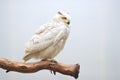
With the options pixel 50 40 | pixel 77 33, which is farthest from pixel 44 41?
pixel 77 33

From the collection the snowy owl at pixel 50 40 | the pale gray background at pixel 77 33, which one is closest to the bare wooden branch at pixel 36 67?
the snowy owl at pixel 50 40

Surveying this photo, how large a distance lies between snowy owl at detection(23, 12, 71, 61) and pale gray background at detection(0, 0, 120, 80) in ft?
1.31

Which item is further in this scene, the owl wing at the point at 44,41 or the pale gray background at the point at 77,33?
the pale gray background at the point at 77,33

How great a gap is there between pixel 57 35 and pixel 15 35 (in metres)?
0.52

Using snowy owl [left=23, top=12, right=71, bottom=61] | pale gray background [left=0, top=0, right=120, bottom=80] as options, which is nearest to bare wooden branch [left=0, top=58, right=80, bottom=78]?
snowy owl [left=23, top=12, right=71, bottom=61]

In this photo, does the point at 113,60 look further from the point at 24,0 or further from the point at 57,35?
the point at 24,0

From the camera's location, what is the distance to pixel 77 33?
172 centimetres

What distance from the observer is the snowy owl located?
128cm

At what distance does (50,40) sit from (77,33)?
47 centimetres

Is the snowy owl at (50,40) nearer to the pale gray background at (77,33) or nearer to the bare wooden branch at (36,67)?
the bare wooden branch at (36,67)

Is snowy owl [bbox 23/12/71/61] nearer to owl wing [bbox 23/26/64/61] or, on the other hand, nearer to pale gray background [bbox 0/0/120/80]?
owl wing [bbox 23/26/64/61]

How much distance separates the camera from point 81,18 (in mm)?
1733

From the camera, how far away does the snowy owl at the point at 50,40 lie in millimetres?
1279

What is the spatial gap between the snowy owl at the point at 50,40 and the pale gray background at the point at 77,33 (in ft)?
1.31
